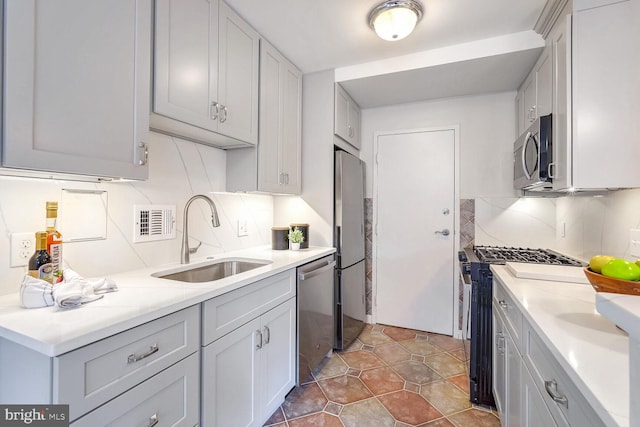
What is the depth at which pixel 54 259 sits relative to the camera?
1071mm

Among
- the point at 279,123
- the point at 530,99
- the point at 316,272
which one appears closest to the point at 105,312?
the point at 316,272

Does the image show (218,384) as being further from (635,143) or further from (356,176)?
(635,143)

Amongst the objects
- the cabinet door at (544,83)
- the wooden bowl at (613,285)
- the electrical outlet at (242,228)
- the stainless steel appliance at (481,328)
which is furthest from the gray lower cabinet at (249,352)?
the cabinet door at (544,83)

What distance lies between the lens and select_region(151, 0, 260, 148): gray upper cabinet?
4.36 feet

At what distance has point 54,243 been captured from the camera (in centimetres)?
108

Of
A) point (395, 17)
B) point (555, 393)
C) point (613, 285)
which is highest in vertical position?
point (395, 17)

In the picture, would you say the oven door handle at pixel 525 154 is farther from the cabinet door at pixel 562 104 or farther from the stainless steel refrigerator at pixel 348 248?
the stainless steel refrigerator at pixel 348 248

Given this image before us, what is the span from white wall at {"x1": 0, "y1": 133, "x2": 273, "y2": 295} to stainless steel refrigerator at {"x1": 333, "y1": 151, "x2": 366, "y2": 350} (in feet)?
2.24

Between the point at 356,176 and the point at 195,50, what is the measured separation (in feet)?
5.55

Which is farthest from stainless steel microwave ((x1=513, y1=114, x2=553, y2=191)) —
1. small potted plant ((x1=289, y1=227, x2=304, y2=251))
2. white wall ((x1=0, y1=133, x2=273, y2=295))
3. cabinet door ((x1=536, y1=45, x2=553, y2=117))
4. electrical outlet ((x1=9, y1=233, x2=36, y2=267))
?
electrical outlet ((x1=9, y1=233, x2=36, y2=267))

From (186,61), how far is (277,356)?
163cm

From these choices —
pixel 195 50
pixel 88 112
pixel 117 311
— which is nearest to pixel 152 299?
pixel 117 311

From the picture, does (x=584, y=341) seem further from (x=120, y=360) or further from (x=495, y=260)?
(x=120, y=360)

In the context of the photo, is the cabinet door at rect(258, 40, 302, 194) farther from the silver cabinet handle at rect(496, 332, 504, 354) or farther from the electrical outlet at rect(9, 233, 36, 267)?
the silver cabinet handle at rect(496, 332, 504, 354)
